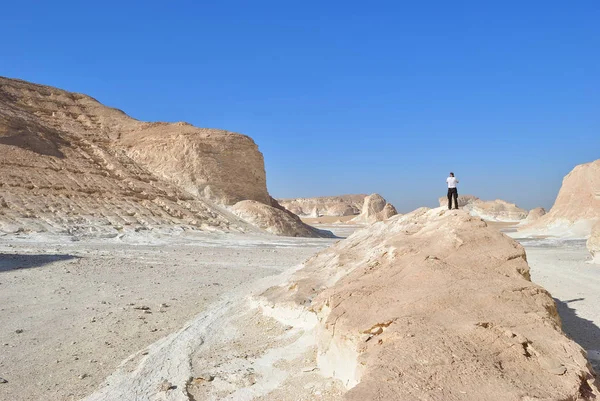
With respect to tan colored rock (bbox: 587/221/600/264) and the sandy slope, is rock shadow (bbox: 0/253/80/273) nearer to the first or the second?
the sandy slope

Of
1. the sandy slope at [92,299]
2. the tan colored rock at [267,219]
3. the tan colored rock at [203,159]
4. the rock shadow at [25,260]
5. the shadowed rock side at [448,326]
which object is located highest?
the tan colored rock at [203,159]

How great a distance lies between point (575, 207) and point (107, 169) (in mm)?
28617

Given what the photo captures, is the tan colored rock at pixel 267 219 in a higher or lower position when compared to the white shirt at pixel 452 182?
lower

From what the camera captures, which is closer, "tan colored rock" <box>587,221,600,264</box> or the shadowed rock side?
the shadowed rock side

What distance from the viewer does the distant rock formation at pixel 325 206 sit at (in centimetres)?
8862

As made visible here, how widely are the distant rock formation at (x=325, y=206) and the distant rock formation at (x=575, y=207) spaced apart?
55.6m

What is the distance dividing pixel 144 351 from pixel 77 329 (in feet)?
6.21

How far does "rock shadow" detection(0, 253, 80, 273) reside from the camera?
13.1 m

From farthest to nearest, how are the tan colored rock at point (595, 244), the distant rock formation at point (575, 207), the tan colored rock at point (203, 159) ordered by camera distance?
1. the tan colored rock at point (203, 159)
2. the distant rock formation at point (575, 207)
3. the tan colored rock at point (595, 244)

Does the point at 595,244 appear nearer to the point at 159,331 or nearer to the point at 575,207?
the point at 159,331

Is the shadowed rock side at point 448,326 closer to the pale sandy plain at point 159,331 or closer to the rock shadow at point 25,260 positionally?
the pale sandy plain at point 159,331

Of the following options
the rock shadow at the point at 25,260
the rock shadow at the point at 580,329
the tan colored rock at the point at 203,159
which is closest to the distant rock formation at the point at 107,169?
the tan colored rock at the point at 203,159

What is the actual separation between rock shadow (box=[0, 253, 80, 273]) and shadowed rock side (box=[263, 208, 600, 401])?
9469mm

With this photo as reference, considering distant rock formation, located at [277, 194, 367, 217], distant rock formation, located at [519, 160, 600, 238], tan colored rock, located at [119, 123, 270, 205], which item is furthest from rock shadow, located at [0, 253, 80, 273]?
distant rock formation, located at [277, 194, 367, 217]
